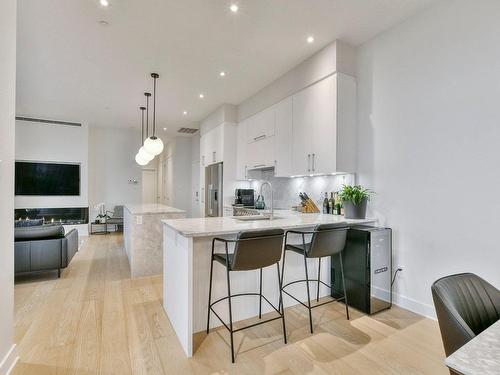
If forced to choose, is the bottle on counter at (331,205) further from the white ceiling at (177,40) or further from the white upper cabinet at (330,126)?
the white ceiling at (177,40)

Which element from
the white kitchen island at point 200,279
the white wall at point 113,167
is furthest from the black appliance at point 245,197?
the white wall at point 113,167

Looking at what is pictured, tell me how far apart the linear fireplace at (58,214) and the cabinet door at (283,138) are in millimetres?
5515

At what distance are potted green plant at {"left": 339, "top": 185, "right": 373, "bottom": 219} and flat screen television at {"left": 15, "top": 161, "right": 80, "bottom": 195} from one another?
6.63m

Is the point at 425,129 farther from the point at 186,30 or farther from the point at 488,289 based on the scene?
the point at 186,30

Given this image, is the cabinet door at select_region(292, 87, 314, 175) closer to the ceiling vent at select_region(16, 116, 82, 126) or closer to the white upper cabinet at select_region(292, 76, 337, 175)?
the white upper cabinet at select_region(292, 76, 337, 175)

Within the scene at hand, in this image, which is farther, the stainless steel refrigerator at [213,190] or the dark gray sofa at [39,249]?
the stainless steel refrigerator at [213,190]

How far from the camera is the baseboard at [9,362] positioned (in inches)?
66.2

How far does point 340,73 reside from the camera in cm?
307

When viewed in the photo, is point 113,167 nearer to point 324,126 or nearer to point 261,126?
point 261,126

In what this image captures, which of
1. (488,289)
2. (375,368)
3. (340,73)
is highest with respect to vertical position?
(340,73)

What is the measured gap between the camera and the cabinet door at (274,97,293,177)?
3796 millimetres

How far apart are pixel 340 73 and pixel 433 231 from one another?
6.35 ft

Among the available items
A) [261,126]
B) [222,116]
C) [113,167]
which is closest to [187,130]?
[113,167]

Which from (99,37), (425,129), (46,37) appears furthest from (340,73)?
(46,37)
